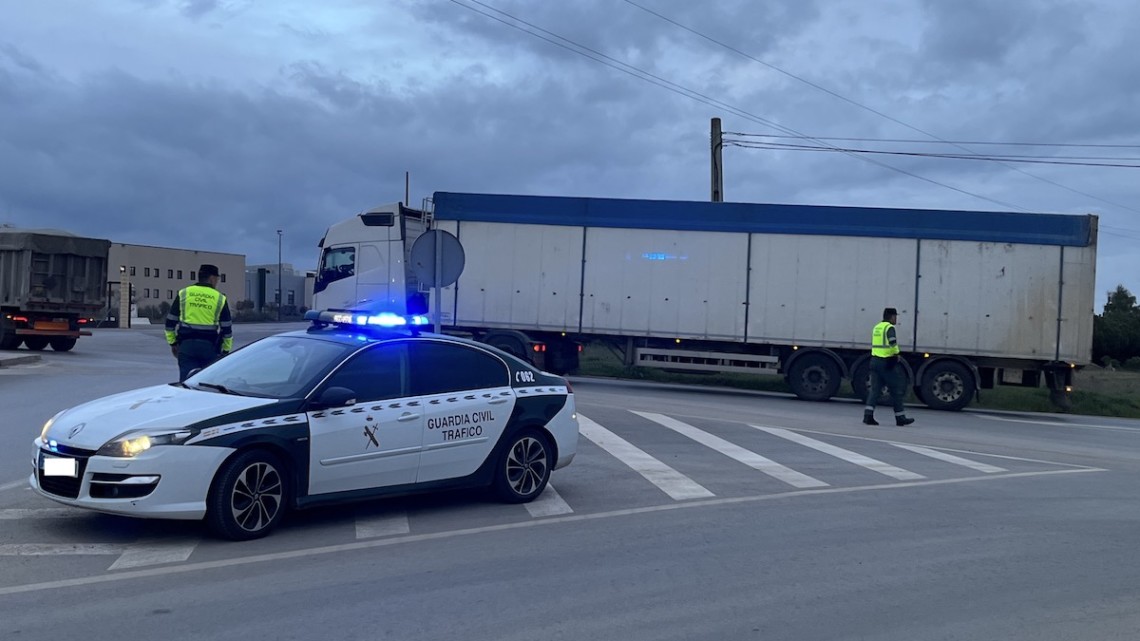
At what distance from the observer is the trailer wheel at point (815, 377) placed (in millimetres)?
21438

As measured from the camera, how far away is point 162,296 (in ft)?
282

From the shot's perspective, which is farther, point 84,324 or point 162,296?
point 162,296

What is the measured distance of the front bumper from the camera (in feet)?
22.5

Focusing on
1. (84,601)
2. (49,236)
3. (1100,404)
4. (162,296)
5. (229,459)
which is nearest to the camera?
(84,601)

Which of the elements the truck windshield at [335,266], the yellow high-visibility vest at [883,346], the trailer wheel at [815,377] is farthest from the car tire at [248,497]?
the trailer wheel at [815,377]

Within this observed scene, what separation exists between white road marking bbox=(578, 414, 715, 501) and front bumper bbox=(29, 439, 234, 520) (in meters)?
4.30

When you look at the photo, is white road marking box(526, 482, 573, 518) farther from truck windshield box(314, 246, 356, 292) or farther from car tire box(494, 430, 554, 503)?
truck windshield box(314, 246, 356, 292)

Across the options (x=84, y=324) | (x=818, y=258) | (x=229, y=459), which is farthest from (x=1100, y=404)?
(x=84, y=324)

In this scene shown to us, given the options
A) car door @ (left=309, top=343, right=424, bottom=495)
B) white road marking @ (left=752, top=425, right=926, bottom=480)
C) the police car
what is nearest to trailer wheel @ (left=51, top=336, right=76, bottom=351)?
white road marking @ (left=752, top=425, right=926, bottom=480)

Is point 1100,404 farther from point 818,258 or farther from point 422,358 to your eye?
point 422,358

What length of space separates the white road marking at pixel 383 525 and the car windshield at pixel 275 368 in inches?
45.4

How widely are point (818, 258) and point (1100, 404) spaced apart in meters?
8.67

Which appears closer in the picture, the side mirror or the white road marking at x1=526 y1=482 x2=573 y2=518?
the side mirror

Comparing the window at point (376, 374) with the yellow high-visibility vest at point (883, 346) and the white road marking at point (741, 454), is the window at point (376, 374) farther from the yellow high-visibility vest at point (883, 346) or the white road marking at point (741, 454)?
the yellow high-visibility vest at point (883, 346)
